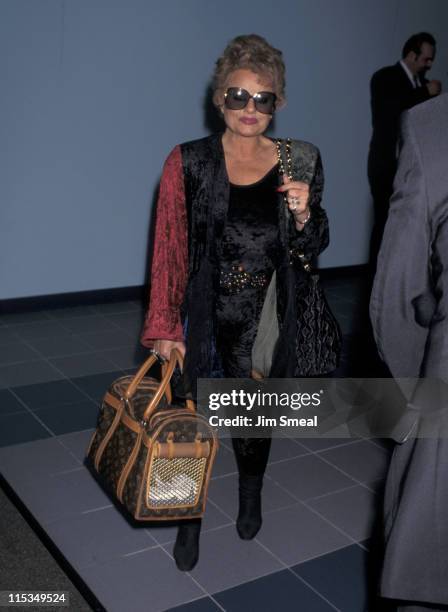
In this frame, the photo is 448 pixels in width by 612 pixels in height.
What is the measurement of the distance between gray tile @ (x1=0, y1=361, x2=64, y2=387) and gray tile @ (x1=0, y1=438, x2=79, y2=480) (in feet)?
2.88

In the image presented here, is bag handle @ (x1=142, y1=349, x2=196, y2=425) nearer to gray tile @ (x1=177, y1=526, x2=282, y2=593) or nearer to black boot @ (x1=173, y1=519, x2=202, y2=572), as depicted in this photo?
black boot @ (x1=173, y1=519, x2=202, y2=572)

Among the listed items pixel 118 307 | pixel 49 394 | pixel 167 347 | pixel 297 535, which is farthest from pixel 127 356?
pixel 167 347

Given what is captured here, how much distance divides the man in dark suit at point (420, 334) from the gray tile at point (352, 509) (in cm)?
158

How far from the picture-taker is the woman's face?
274 centimetres

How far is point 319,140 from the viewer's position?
7.62 m

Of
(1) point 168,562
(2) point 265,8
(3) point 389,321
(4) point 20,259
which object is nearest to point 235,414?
(1) point 168,562

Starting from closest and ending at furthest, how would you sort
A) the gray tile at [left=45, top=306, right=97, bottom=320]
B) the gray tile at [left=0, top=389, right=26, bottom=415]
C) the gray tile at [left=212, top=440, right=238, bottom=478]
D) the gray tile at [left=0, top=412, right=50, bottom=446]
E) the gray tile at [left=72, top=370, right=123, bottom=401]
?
the gray tile at [left=212, top=440, right=238, bottom=478], the gray tile at [left=0, top=412, right=50, bottom=446], the gray tile at [left=0, top=389, right=26, bottom=415], the gray tile at [left=72, top=370, right=123, bottom=401], the gray tile at [left=45, top=306, right=97, bottom=320]

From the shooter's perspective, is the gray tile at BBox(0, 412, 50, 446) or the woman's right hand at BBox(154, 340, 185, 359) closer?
the woman's right hand at BBox(154, 340, 185, 359)

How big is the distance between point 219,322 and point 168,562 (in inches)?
42.1

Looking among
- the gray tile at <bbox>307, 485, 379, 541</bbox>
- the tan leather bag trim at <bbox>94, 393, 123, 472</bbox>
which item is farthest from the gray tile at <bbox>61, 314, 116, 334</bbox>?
the tan leather bag trim at <bbox>94, 393, 123, 472</bbox>

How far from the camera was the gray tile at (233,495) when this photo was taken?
3619 mm

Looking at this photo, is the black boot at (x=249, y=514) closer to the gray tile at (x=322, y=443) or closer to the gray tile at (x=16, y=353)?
the gray tile at (x=322, y=443)

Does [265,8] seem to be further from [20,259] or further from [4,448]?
[4,448]

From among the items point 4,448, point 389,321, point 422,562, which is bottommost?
point 4,448
